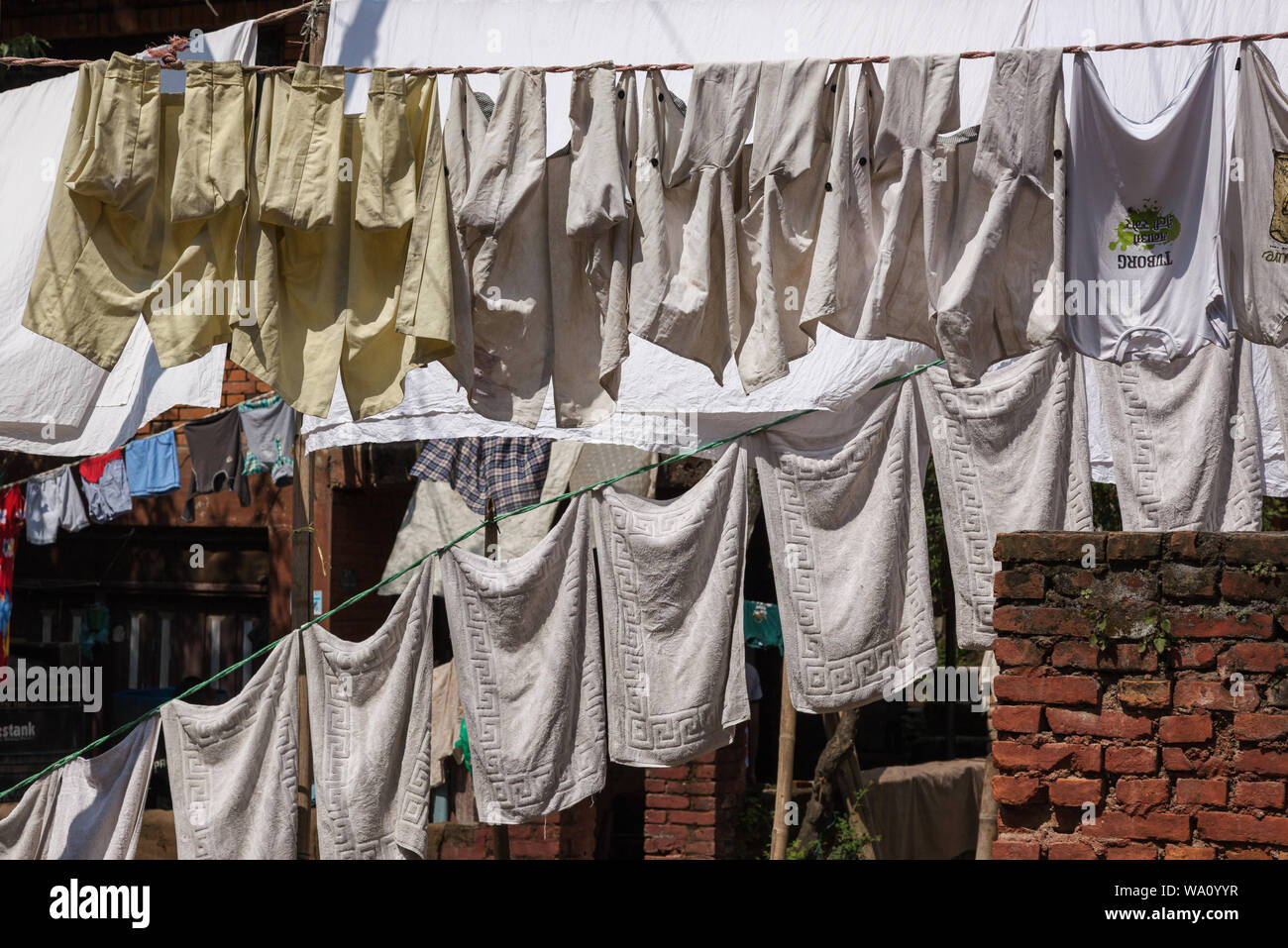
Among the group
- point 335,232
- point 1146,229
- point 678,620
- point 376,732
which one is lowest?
point 376,732

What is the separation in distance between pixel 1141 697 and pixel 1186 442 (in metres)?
1.92

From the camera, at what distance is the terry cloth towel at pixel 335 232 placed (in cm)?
488

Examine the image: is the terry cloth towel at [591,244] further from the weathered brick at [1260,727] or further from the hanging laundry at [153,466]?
the hanging laundry at [153,466]

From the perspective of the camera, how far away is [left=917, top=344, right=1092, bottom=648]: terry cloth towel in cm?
521

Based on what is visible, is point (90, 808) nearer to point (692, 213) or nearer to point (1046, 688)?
point (692, 213)

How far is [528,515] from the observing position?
26.1 ft

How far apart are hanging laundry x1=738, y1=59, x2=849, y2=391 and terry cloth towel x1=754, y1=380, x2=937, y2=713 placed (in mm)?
640

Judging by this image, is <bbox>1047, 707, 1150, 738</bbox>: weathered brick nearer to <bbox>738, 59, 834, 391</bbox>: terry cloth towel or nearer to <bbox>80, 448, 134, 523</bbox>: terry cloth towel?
<bbox>738, 59, 834, 391</bbox>: terry cloth towel

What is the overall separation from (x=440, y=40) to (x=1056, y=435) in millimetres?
3806

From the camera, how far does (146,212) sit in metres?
5.01

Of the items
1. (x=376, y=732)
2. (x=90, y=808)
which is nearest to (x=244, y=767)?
(x=376, y=732)

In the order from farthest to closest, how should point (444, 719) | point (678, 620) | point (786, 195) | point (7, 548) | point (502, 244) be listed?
1. point (7, 548)
2. point (444, 719)
3. point (678, 620)
4. point (502, 244)
5. point (786, 195)
